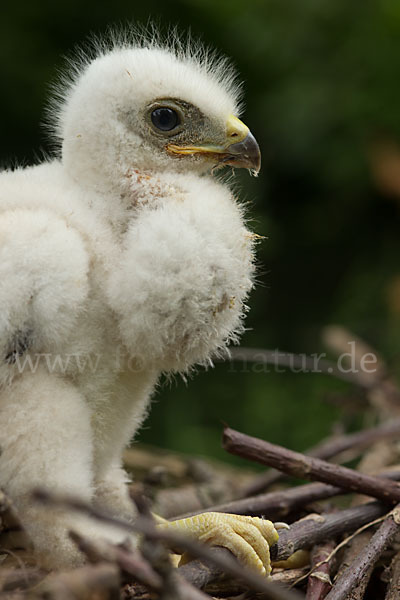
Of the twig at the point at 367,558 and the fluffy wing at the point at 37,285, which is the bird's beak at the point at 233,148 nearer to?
the fluffy wing at the point at 37,285

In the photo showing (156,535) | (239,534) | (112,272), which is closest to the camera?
(156,535)

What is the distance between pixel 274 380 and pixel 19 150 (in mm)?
1853

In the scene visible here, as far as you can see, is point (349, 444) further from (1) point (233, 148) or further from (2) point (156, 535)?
(2) point (156, 535)

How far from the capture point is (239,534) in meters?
1.80

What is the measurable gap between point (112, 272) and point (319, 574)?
2.94 feet

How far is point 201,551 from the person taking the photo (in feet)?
3.76

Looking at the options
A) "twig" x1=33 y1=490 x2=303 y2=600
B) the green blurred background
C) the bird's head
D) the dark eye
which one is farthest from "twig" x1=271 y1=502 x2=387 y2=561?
the green blurred background

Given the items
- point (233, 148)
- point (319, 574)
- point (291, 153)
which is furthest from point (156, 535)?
point (291, 153)

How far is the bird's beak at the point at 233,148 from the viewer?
1.97 meters

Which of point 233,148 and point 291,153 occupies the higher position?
point 291,153

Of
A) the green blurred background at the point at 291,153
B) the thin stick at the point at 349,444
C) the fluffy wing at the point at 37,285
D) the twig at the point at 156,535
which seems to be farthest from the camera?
the green blurred background at the point at 291,153

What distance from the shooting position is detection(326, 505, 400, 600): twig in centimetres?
170

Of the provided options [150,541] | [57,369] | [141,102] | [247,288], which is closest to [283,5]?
[141,102]

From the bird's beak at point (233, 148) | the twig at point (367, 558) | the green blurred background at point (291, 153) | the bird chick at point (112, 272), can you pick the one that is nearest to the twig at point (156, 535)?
the bird chick at point (112, 272)
